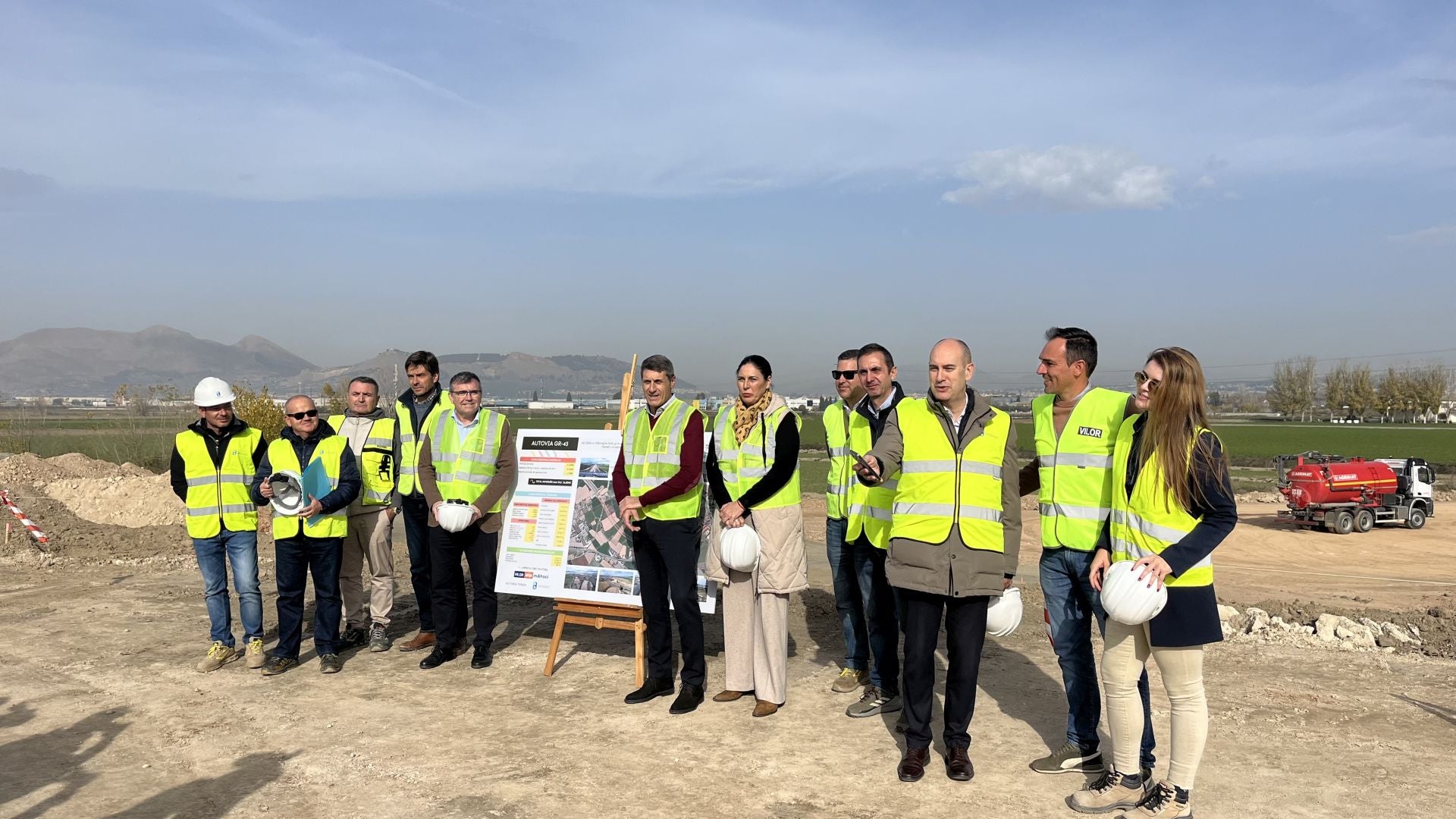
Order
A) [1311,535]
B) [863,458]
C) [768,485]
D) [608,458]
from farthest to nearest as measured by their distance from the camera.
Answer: [1311,535] < [608,458] < [768,485] < [863,458]

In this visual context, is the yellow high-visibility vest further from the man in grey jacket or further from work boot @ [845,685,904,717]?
the man in grey jacket

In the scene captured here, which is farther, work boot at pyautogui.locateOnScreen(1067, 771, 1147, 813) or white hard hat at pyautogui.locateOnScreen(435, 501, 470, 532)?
white hard hat at pyautogui.locateOnScreen(435, 501, 470, 532)

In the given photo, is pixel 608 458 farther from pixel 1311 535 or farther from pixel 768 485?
pixel 1311 535

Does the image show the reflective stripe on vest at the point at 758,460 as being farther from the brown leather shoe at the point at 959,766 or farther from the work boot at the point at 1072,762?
the work boot at the point at 1072,762

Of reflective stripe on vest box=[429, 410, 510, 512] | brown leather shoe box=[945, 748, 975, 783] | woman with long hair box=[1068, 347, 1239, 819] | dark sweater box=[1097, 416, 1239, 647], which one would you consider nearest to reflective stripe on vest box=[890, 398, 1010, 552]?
woman with long hair box=[1068, 347, 1239, 819]

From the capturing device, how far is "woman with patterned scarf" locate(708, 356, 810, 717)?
230 inches

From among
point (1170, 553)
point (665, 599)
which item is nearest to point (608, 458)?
point (665, 599)

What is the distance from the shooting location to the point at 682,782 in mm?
4820

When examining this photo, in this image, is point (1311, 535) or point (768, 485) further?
point (1311, 535)

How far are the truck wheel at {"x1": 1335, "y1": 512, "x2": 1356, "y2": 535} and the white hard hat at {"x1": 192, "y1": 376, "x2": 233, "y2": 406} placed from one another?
19.6 metres

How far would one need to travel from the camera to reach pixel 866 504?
595cm

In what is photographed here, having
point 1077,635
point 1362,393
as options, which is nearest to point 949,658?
point 1077,635

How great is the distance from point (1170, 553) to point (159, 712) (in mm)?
5906

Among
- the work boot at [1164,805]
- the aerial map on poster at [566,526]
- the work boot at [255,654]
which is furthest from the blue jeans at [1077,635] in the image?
the work boot at [255,654]
